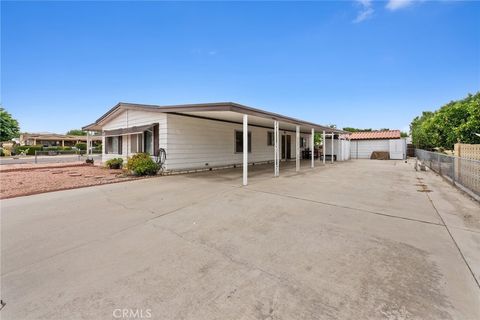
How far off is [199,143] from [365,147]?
1858 centimetres

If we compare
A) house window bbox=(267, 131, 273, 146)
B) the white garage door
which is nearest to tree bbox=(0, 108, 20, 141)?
house window bbox=(267, 131, 273, 146)

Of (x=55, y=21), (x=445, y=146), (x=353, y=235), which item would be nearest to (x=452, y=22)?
(x=445, y=146)

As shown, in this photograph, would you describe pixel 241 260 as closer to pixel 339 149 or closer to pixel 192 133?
pixel 192 133

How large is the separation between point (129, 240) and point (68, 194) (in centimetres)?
429

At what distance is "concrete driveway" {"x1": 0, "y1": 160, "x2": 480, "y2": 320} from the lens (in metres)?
1.75

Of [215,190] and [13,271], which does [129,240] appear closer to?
[13,271]

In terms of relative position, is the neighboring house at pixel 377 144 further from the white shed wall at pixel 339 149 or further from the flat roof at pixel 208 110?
the flat roof at pixel 208 110

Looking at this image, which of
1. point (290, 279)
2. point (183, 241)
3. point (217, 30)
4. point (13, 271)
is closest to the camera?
point (290, 279)

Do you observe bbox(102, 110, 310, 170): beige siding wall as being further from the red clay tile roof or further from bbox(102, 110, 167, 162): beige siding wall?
the red clay tile roof

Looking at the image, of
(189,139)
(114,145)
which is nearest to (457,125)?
(189,139)

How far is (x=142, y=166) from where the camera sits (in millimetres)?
8648

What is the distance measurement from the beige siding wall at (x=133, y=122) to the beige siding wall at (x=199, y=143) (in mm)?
333

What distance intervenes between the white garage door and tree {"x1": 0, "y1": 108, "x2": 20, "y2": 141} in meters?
42.0

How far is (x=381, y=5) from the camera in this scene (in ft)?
30.2
